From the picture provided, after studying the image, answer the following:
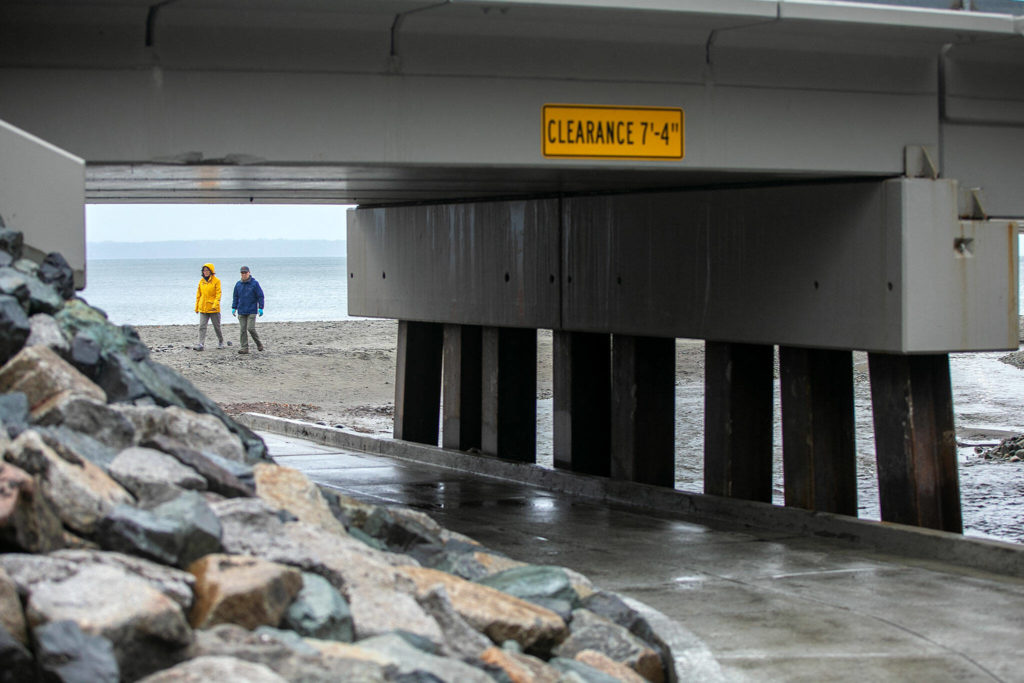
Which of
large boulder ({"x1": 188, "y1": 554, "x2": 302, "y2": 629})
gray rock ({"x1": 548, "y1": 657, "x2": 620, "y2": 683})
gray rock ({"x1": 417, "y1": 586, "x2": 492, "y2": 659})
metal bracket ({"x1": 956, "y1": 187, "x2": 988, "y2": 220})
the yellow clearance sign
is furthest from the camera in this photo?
metal bracket ({"x1": 956, "y1": 187, "x2": 988, "y2": 220})

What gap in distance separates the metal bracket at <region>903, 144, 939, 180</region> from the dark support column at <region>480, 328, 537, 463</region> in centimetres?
655

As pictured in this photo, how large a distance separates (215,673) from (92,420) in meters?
2.24

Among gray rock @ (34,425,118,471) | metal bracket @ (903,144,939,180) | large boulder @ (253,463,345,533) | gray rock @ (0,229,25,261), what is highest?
metal bracket @ (903,144,939,180)

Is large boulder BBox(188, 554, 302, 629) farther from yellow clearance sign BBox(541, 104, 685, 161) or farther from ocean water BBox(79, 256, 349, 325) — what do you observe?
ocean water BBox(79, 256, 349, 325)

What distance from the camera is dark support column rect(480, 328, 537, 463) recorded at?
54.3 ft

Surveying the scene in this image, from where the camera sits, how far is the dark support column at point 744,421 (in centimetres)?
1286

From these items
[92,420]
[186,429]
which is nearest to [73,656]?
[92,420]

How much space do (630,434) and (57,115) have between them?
7.44 meters

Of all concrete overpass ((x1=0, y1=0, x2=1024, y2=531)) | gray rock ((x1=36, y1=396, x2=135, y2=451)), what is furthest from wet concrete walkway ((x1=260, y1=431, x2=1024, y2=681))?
gray rock ((x1=36, y1=396, x2=135, y2=451))

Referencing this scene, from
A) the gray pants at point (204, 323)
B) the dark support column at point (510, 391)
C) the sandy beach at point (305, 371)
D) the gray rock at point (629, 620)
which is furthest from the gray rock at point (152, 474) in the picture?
the gray pants at point (204, 323)

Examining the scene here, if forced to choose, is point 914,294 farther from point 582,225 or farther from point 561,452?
point 561,452

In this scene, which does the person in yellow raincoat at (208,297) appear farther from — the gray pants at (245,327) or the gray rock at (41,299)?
the gray rock at (41,299)

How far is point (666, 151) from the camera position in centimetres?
992

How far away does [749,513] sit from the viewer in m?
12.3
